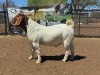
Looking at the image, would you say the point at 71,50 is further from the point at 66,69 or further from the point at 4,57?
the point at 4,57

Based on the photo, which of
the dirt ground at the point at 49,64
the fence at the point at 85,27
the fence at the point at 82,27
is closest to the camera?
the dirt ground at the point at 49,64

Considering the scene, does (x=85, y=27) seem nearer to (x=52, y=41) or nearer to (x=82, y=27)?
(x=82, y=27)

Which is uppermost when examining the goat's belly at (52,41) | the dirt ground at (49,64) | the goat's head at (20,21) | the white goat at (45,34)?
the goat's head at (20,21)

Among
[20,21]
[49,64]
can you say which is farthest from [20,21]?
[49,64]

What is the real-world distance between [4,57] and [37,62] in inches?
62.3

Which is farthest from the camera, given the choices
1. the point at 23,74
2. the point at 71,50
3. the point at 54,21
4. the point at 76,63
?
the point at 54,21

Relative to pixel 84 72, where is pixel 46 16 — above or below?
above

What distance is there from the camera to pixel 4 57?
11.5 metres

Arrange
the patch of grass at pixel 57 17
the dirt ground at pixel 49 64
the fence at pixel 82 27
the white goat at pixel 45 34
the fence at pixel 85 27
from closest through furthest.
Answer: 1. the dirt ground at pixel 49 64
2. the white goat at pixel 45 34
3. the patch of grass at pixel 57 17
4. the fence at pixel 85 27
5. the fence at pixel 82 27

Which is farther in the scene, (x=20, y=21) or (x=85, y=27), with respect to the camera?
(x=85, y=27)

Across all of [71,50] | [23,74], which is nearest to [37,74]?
[23,74]

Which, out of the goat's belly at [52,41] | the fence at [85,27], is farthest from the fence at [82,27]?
the goat's belly at [52,41]

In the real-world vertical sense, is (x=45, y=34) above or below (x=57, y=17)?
below

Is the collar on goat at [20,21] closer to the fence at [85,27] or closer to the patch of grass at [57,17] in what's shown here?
the patch of grass at [57,17]
